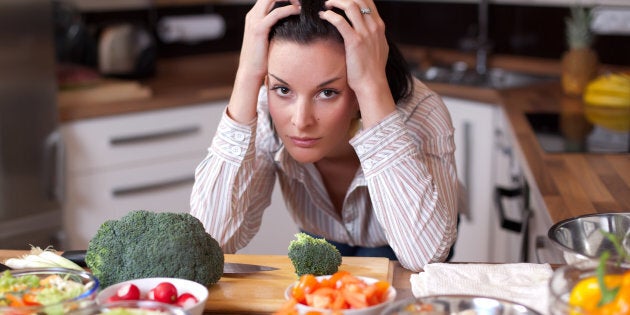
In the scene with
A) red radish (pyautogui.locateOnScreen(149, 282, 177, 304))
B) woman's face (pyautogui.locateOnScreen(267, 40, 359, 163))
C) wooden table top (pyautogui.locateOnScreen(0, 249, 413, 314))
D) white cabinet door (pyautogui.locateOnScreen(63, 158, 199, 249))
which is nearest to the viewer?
red radish (pyautogui.locateOnScreen(149, 282, 177, 304))

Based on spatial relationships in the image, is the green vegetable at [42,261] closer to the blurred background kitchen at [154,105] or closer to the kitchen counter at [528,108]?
the kitchen counter at [528,108]

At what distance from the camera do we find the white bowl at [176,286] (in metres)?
1.22

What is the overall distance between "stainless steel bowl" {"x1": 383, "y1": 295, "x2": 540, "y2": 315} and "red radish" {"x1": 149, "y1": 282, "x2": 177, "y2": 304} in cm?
31

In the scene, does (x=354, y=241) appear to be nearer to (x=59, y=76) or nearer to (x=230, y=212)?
(x=230, y=212)

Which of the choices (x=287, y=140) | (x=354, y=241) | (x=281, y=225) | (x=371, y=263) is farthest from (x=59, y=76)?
(x=371, y=263)

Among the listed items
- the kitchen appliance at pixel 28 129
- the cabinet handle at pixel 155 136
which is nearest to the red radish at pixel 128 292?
the kitchen appliance at pixel 28 129

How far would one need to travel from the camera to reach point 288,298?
4.07ft

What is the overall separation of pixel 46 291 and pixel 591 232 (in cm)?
85

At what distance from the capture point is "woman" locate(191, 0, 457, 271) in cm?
161

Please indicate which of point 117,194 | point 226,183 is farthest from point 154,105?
point 226,183

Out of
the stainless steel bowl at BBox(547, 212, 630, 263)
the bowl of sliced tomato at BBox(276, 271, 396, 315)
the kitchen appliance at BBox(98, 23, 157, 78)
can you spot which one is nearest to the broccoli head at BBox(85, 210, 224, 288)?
the bowl of sliced tomato at BBox(276, 271, 396, 315)

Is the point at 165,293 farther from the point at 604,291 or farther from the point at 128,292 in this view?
the point at 604,291

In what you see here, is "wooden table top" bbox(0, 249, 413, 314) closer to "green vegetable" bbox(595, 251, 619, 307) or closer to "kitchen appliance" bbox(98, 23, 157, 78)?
"green vegetable" bbox(595, 251, 619, 307)

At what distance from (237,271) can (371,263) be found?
0.22m
